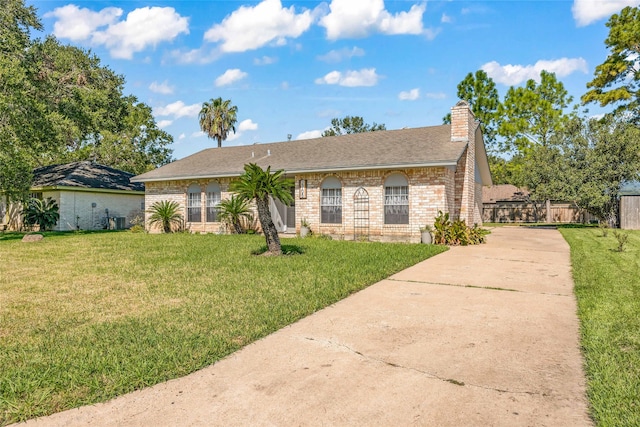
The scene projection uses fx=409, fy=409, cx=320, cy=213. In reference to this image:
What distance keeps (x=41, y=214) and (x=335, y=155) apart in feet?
53.5

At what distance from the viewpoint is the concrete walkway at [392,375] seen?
9.44ft

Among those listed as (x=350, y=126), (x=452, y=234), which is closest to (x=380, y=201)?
(x=452, y=234)

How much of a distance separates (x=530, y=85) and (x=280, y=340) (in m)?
40.8

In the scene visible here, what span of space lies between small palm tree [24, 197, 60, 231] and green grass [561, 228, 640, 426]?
23957 millimetres

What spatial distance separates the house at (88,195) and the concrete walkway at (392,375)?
72.3ft

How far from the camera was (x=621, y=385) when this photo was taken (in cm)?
324

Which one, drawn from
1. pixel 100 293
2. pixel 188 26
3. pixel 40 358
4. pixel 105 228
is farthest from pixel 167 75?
pixel 40 358

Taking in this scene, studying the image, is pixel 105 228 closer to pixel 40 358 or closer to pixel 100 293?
pixel 100 293

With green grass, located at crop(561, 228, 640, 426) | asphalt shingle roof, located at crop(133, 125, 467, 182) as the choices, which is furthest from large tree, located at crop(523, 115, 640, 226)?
green grass, located at crop(561, 228, 640, 426)

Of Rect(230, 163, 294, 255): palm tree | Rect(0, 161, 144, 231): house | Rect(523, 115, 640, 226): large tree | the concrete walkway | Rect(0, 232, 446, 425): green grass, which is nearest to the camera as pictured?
the concrete walkway

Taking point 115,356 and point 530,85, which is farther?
point 530,85

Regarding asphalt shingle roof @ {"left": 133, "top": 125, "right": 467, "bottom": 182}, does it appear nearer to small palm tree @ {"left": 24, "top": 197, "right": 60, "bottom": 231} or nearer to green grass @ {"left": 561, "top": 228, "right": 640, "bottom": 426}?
small palm tree @ {"left": 24, "top": 197, "right": 60, "bottom": 231}

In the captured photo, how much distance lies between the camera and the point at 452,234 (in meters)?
14.6

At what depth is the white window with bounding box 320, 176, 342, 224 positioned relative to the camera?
16902 millimetres
